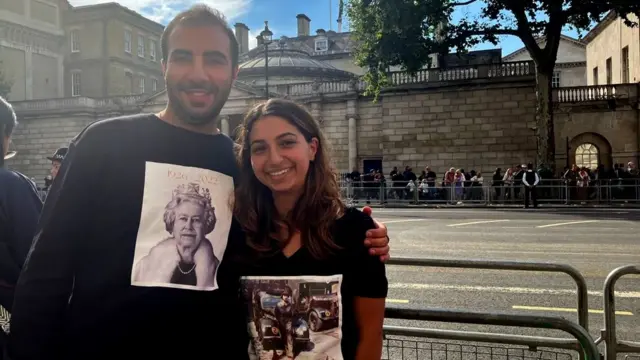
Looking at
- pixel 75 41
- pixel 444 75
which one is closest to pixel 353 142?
pixel 444 75

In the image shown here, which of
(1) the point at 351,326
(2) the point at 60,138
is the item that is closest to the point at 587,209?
(1) the point at 351,326

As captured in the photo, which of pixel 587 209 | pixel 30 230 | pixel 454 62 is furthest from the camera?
pixel 454 62

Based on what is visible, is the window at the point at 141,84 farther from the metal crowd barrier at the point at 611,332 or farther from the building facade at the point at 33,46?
the metal crowd barrier at the point at 611,332

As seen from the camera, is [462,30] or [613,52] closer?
[462,30]

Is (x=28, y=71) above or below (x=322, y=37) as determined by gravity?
below

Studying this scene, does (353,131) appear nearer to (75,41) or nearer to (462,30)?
(462,30)

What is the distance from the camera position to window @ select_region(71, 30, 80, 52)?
53338 mm

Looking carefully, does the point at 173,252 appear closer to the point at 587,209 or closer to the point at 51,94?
the point at 587,209

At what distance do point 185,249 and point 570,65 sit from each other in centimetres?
5987

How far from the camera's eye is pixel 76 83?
54.6 m

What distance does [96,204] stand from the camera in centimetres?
203

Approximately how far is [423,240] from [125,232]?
1114 centimetres

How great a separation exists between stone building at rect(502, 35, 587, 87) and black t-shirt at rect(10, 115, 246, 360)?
191 feet

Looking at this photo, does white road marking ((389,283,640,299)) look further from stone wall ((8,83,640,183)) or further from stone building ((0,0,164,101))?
stone building ((0,0,164,101))
